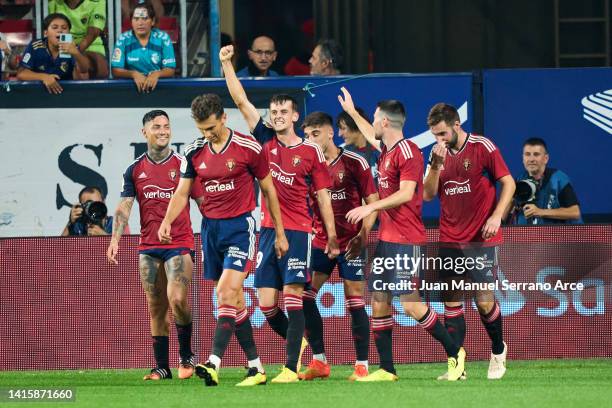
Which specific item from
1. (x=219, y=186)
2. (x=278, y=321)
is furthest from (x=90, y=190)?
(x=219, y=186)

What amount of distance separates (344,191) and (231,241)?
1.38m

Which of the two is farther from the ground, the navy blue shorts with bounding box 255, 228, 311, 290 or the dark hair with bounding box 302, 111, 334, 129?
the dark hair with bounding box 302, 111, 334, 129

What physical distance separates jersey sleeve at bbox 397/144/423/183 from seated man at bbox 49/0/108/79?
16.3ft

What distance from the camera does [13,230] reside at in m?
15.2

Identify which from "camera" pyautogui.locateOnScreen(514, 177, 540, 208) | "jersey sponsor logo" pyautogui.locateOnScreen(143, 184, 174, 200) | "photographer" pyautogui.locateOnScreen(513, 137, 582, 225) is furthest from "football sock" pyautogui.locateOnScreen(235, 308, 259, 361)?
"photographer" pyautogui.locateOnScreen(513, 137, 582, 225)

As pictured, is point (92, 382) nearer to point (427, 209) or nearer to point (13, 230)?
point (13, 230)

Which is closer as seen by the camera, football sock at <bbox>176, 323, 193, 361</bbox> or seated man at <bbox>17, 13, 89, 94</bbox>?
football sock at <bbox>176, 323, 193, 361</bbox>

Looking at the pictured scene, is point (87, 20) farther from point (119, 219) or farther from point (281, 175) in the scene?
point (281, 175)

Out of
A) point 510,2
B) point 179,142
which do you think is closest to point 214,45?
point 179,142

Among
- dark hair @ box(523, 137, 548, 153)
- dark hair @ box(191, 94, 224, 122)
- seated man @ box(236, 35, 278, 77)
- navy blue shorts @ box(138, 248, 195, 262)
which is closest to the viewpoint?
dark hair @ box(191, 94, 224, 122)

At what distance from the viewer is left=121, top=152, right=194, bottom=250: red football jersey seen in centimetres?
1309

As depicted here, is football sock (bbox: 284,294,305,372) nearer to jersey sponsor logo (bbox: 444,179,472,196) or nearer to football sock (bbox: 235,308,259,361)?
football sock (bbox: 235,308,259,361)

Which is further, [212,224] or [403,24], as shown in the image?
[403,24]

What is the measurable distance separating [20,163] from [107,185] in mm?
912
